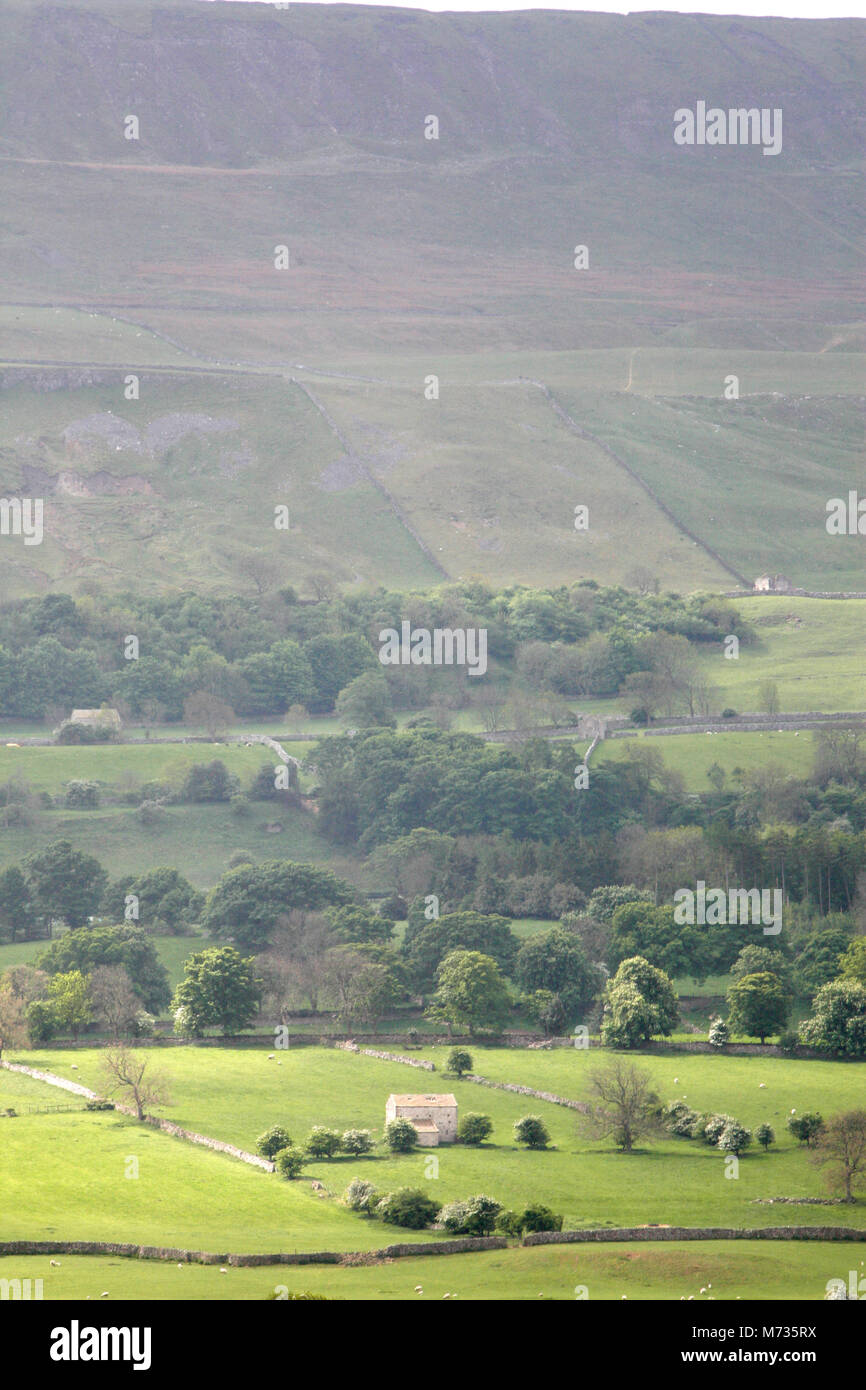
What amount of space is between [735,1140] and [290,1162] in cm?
1451

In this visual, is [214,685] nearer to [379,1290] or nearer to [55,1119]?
[55,1119]

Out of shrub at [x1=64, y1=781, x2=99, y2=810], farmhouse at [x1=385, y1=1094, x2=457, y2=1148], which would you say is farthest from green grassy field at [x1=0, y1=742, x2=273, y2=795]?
farmhouse at [x1=385, y1=1094, x2=457, y2=1148]

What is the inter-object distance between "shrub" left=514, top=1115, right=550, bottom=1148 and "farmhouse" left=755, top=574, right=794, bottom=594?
374ft

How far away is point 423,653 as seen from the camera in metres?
150

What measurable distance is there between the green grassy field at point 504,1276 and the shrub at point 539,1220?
129 centimetres

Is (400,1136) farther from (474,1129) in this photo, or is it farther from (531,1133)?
(531,1133)

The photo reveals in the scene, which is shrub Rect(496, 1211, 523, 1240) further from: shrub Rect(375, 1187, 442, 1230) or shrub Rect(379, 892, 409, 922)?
shrub Rect(379, 892, 409, 922)

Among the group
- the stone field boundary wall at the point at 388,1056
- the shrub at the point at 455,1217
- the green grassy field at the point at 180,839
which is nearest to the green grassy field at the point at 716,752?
the green grassy field at the point at 180,839

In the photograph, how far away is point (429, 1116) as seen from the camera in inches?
2454

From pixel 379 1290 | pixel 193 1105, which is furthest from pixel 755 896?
pixel 379 1290

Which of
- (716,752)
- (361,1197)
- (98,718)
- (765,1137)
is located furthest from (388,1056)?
(98,718)

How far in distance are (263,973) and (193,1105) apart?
1811cm

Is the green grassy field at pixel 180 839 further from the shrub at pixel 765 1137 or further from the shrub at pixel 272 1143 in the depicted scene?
the shrub at pixel 765 1137
